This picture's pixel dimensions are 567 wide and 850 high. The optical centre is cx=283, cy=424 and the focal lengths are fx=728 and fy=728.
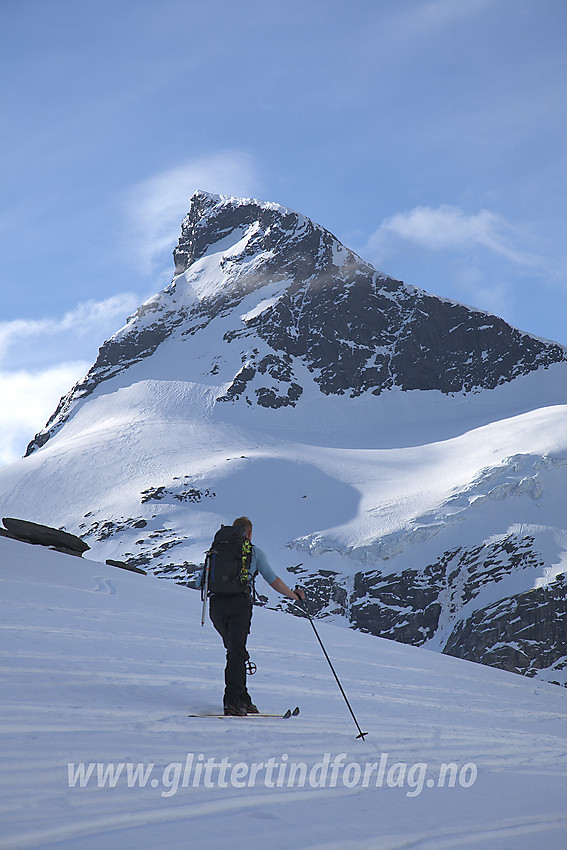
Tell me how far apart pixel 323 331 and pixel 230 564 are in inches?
5165

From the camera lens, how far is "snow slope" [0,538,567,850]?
11.8 ft

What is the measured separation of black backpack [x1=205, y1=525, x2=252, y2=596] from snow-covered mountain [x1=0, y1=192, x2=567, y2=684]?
59861 millimetres

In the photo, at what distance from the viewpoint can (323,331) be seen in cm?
13588

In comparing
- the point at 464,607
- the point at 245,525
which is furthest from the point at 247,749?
the point at 464,607

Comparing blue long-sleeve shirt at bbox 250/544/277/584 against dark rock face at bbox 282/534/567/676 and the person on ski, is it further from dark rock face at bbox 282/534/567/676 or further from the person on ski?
dark rock face at bbox 282/534/567/676

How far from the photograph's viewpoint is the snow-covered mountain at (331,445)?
68125mm

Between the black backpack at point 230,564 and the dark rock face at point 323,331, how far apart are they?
351 feet

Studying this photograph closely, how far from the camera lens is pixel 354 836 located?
3.65 m

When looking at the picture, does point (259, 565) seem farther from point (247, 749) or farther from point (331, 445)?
point (331, 445)

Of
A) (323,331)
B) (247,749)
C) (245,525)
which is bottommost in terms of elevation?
(247,749)

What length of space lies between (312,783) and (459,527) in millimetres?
67807

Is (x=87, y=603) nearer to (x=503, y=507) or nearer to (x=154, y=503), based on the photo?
(x=503, y=507)

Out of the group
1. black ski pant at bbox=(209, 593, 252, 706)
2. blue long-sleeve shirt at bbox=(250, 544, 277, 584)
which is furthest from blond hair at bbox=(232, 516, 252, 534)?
black ski pant at bbox=(209, 593, 252, 706)

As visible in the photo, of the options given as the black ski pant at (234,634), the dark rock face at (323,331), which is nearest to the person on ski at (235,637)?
the black ski pant at (234,634)
